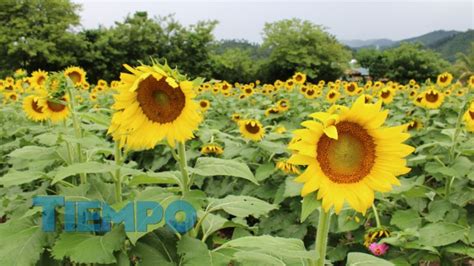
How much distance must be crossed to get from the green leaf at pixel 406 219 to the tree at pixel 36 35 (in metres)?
24.7

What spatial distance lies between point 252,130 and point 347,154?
2.57 meters

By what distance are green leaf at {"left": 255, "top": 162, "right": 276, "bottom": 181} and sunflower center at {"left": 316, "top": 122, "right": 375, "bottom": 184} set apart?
193 centimetres

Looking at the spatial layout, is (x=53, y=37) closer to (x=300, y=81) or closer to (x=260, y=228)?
(x=300, y=81)

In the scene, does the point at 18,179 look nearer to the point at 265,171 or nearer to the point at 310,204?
the point at 310,204

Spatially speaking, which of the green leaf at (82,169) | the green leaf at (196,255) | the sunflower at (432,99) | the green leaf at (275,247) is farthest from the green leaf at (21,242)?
the sunflower at (432,99)

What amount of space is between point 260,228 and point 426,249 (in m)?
1.38

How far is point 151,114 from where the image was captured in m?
1.86

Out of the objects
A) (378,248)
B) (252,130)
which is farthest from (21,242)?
(252,130)

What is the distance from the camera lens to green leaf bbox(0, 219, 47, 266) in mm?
1628

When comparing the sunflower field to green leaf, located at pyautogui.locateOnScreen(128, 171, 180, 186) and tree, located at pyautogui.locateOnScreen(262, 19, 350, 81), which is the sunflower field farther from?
tree, located at pyautogui.locateOnScreen(262, 19, 350, 81)

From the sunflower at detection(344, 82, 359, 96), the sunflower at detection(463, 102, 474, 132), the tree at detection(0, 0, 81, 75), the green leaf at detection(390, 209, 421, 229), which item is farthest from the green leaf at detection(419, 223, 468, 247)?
the tree at detection(0, 0, 81, 75)

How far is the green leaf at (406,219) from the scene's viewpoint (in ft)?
8.94

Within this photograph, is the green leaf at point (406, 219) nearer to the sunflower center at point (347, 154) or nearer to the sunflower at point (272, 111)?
the sunflower center at point (347, 154)

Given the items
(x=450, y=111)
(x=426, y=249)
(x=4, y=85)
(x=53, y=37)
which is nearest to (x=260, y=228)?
(x=426, y=249)
